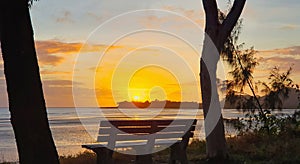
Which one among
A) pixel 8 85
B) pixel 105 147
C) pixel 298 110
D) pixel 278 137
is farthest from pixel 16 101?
pixel 298 110

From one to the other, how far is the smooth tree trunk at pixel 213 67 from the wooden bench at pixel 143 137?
29.9 inches

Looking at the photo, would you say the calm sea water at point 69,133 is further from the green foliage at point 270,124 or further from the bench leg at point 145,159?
the bench leg at point 145,159

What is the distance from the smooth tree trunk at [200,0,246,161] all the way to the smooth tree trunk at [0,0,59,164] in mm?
5067

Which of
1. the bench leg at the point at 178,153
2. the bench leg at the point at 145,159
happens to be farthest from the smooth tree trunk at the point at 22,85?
the bench leg at the point at 178,153

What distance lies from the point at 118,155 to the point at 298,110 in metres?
7.98

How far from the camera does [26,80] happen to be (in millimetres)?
6098

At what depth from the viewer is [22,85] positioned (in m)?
6.08

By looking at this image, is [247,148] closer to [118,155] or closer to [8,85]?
[118,155]

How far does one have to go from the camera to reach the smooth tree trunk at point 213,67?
10.6 m

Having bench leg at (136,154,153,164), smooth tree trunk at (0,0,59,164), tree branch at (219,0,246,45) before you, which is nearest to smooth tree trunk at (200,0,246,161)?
tree branch at (219,0,246,45)

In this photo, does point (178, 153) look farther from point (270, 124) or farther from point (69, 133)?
point (69, 133)

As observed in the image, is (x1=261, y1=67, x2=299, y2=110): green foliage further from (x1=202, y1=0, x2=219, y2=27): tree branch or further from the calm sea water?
(x1=202, y1=0, x2=219, y2=27): tree branch

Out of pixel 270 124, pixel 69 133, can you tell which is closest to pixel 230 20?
pixel 270 124

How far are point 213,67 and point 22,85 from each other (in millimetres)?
5235
